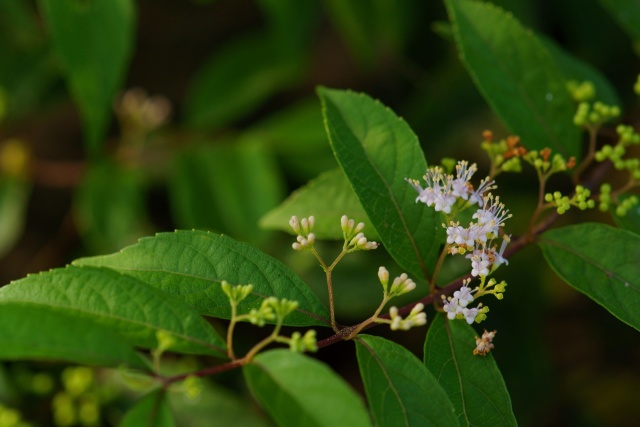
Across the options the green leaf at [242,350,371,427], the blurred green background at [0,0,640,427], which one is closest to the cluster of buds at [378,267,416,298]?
the green leaf at [242,350,371,427]

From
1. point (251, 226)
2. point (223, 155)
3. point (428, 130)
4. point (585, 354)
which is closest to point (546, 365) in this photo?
point (585, 354)

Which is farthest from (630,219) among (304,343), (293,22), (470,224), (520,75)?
(293,22)

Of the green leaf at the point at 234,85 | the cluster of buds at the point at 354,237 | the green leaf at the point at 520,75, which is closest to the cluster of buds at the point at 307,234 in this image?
the cluster of buds at the point at 354,237

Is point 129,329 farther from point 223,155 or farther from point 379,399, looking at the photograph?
point 223,155

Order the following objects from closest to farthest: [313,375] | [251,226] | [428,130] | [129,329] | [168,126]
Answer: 1. [313,375]
2. [129,329]
3. [251,226]
4. [428,130]
5. [168,126]

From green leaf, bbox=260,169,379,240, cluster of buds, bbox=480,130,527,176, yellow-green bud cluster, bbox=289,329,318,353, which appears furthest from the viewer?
green leaf, bbox=260,169,379,240

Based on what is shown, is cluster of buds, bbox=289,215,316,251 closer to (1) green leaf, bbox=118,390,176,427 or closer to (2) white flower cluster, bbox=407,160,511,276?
(2) white flower cluster, bbox=407,160,511,276

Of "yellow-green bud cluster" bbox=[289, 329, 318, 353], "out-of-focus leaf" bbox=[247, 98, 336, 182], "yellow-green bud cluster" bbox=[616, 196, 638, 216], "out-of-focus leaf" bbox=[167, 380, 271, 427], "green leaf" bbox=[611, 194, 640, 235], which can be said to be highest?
"yellow-green bud cluster" bbox=[289, 329, 318, 353]
